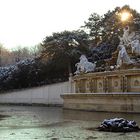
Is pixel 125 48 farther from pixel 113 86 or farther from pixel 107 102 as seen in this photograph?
pixel 107 102

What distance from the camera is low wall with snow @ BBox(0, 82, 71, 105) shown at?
44234 millimetres

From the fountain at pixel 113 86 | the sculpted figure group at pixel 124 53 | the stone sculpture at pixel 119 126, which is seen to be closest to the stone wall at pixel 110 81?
the fountain at pixel 113 86

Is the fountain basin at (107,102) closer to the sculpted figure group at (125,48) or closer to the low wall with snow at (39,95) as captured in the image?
the sculpted figure group at (125,48)

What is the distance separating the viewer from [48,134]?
13.6 meters

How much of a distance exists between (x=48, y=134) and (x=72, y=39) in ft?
119

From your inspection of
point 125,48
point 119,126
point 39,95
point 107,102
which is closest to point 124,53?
point 125,48

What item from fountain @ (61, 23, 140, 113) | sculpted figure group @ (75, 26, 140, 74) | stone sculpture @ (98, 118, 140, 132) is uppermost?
sculpted figure group @ (75, 26, 140, 74)

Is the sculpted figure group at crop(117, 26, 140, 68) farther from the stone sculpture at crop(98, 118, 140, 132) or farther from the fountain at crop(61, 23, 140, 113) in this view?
the stone sculpture at crop(98, 118, 140, 132)

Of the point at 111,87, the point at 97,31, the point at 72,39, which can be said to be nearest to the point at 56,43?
the point at 72,39

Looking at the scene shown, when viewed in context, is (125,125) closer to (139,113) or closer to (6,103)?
(139,113)

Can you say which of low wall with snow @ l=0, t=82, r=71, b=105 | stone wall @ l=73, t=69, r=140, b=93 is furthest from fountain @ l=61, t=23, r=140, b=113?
low wall with snow @ l=0, t=82, r=71, b=105

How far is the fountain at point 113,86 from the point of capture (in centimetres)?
2514

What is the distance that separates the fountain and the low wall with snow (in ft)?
32.1

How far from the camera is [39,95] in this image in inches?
1860
